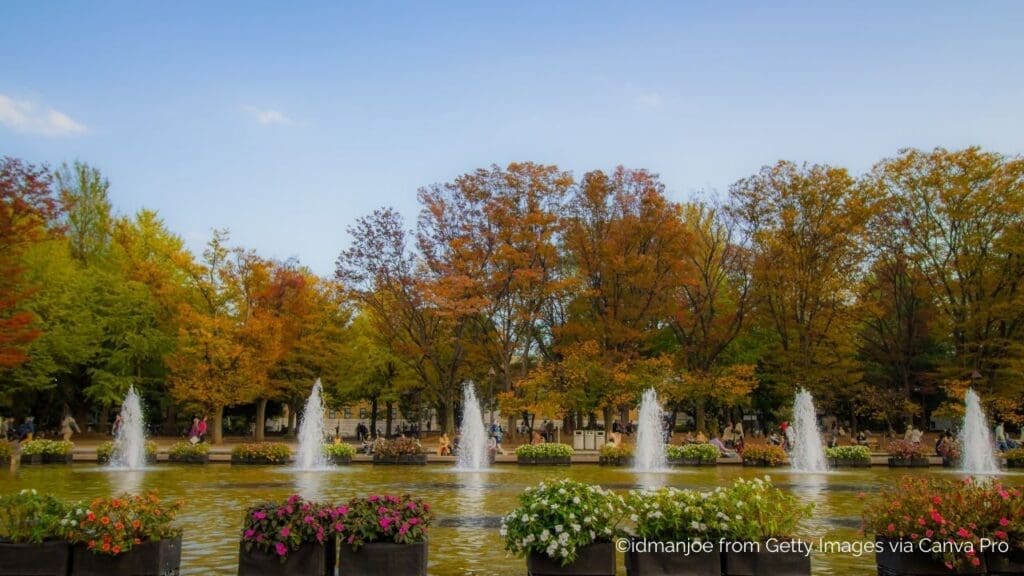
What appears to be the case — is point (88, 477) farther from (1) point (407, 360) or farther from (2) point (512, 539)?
(1) point (407, 360)

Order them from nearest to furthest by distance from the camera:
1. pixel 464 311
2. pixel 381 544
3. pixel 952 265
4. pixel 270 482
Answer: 1. pixel 381 544
2. pixel 270 482
3. pixel 464 311
4. pixel 952 265

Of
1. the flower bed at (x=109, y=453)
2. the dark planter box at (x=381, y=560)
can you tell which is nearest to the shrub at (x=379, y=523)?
the dark planter box at (x=381, y=560)

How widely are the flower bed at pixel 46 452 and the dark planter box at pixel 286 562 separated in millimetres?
24784

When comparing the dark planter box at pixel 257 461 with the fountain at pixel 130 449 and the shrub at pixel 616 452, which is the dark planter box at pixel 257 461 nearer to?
the fountain at pixel 130 449

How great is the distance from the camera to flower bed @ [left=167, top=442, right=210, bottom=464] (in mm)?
30281

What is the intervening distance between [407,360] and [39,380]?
20844 millimetres

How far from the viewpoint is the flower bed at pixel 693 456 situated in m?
30.4

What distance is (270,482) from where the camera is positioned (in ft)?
73.2

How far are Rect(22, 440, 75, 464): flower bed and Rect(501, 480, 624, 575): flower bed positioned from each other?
26.2m

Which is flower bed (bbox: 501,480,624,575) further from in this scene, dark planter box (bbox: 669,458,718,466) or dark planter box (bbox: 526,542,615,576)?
dark planter box (bbox: 669,458,718,466)

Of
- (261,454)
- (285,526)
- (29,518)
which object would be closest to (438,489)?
(261,454)

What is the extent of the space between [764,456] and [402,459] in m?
13.5

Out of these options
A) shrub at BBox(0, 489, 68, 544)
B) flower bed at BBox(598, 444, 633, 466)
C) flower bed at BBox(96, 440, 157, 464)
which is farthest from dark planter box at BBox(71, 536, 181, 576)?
flower bed at BBox(598, 444, 633, 466)

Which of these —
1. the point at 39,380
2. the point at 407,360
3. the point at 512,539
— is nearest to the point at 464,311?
the point at 407,360
